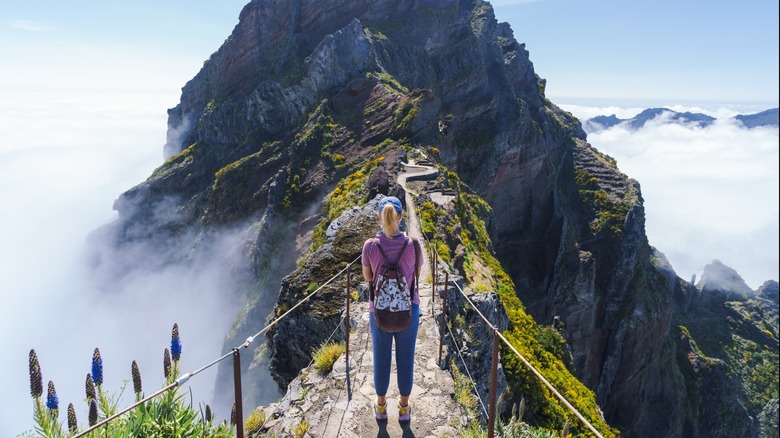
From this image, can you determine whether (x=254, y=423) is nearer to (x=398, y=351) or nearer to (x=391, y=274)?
(x=398, y=351)

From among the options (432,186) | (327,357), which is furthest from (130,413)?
(432,186)

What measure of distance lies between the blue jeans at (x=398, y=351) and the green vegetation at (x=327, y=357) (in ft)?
8.11

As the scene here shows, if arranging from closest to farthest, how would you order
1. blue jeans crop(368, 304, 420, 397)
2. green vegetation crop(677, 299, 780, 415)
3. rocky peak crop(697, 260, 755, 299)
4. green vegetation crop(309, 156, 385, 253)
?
blue jeans crop(368, 304, 420, 397) → green vegetation crop(309, 156, 385, 253) → green vegetation crop(677, 299, 780, 415) → rocky peak crop(697, 260, 755, 299)

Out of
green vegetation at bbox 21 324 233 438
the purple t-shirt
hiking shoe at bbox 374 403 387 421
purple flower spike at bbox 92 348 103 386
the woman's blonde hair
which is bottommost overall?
hiking shoe at bbox 374 403 387 421

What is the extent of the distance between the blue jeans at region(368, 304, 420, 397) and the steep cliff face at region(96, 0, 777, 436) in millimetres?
21906

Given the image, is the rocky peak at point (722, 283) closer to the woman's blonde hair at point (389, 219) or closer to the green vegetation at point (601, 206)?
the green vegetation at point (601, 206)

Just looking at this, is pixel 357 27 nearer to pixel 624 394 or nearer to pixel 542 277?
pixel 542 277

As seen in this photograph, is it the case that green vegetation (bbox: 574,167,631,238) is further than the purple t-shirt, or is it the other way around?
green vegetation (bbox: 574,167,631,238)

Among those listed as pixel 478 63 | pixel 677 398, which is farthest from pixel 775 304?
pixel 478 63

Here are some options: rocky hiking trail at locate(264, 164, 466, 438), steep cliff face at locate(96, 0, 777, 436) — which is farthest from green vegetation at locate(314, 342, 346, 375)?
steep cliff face at locate(96, 0, 777, 436)

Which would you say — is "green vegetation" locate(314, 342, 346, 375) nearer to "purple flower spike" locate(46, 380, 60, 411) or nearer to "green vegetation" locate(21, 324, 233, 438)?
"green vegetation" locate(21, 324, 233, 438)

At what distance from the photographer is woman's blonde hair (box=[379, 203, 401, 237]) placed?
5.51 metres

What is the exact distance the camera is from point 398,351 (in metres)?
6.00

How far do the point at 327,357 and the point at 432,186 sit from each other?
813 inches
